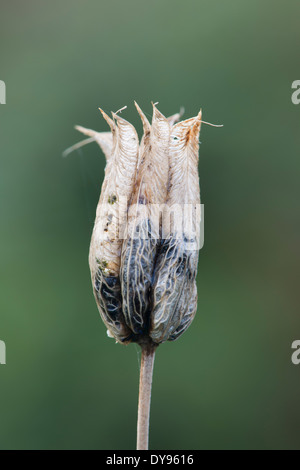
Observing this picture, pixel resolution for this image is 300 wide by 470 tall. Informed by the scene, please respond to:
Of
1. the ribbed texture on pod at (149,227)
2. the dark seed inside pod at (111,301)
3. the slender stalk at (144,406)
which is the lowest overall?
the slender stalk at (144,406)

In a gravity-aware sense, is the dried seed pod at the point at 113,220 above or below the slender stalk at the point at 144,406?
above

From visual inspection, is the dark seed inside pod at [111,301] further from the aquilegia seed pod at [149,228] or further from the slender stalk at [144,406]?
the slender stalk at [144,406]

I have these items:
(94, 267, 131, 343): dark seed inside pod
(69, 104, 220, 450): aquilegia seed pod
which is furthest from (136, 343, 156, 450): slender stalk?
(94, 267, 131, 343): dark seed inside pod

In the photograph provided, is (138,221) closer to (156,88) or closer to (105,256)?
(105,256)

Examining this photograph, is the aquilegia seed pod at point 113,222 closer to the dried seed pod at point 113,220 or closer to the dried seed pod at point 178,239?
the dried seed pod at point 113,220

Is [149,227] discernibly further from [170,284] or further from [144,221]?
[170,284]

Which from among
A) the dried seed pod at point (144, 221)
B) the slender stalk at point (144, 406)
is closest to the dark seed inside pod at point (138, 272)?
the dried seed pod at point (144, 221)

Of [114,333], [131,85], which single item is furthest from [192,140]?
[131,85]
